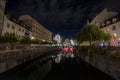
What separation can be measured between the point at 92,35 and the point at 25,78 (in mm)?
22762

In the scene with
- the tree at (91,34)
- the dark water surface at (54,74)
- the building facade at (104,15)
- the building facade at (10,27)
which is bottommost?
the dark water surface at (54,74)

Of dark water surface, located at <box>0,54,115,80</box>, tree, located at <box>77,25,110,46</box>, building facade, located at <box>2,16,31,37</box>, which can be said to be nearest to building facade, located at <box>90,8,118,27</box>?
tree, located at <box>77,25,110,46</box>

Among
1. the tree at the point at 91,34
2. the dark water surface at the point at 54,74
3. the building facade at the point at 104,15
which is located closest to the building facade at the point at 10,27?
the dark water surface at the point at 54,74

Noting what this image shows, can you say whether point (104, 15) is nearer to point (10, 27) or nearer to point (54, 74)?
point (10, 27)

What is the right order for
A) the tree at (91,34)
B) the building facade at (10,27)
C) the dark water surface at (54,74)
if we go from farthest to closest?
the building facade at (10,27) → the tree at (91,34) → the dark water surface at (54,74)

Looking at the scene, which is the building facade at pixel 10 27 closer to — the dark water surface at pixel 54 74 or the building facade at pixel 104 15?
the dark water surface at pixel 54 74

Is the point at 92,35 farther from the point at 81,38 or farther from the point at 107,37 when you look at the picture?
the point at 107,37

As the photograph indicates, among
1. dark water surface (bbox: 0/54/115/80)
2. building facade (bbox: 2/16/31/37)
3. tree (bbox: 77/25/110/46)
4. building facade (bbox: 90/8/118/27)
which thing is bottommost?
dark water surface (bbox: 0/54/115/80)

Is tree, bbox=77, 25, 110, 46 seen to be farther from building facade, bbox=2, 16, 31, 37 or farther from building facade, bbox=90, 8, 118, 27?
building facade, bbox=2, 16, 31, 37

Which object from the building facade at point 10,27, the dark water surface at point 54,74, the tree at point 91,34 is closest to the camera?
the dark water surface at point 54,74

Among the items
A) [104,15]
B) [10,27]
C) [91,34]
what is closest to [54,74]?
[91,34]

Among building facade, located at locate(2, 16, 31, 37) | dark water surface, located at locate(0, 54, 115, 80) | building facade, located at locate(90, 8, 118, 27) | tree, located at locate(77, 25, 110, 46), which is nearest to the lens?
dark water surface, located at locate(0, 54, 115, 80)

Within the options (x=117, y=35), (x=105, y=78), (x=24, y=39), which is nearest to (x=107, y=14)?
(x=117, y=35)

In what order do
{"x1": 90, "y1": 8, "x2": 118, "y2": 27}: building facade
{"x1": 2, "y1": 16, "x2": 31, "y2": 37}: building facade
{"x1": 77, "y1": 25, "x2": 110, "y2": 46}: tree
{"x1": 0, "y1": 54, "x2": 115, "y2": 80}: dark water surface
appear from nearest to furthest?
{"x1": 0, "y1": 54, "x2": 115, "y2": 80}: dark water surface < {"x1": 77, "y1": 25, "x2": 110, "y2": 46}: tree < {"x1": 2, "y1": 16, "x2": 31, "y2": 37}: building facade < {"x1": 90, "y1": 8, "x2": 118, "y2": 27}: building facade
